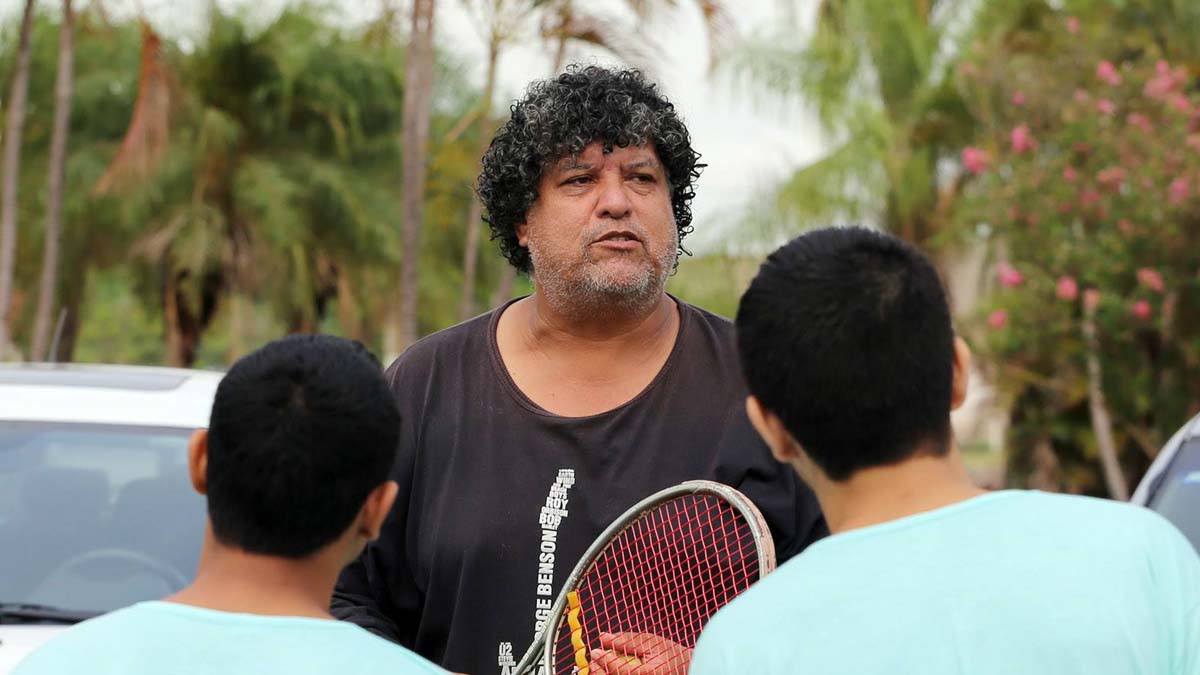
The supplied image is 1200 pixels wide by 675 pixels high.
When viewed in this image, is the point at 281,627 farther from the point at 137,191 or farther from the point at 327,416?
the point at 137,191

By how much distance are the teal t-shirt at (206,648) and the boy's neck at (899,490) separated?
0.60 metres

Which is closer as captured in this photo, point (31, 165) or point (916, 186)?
point (916, 186)

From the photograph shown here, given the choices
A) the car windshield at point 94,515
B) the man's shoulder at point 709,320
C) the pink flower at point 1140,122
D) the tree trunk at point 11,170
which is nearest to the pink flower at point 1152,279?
the pink flower at point 1140,122

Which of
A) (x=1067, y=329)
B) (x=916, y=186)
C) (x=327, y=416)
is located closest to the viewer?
(x=327, y=416)

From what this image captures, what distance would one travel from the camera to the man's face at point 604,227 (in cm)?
385

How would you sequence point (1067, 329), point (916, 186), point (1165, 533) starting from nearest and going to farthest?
1. point (1165, 533)
2. point (1067, 329)
3. point (916, 186)

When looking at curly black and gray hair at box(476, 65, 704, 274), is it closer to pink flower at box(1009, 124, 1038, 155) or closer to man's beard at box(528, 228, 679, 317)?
man's beard at box(528, 228, 679, 317)

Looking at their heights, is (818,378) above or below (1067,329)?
above

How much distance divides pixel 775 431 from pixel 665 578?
1.21 metres

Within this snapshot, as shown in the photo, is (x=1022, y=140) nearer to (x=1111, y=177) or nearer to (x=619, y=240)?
(x=1111, y=177)

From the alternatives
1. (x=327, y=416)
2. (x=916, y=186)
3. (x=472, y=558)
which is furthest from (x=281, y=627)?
(x=916, y=186)

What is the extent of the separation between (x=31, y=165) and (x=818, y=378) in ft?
64.8

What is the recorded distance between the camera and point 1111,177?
43.9 ft

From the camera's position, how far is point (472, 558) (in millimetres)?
3613
